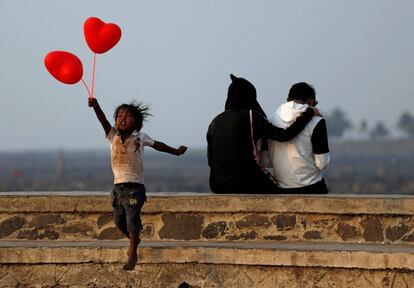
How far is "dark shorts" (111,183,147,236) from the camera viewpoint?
9.88 meters

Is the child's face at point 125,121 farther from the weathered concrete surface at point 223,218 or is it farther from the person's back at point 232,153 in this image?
the person's back at point 232,153

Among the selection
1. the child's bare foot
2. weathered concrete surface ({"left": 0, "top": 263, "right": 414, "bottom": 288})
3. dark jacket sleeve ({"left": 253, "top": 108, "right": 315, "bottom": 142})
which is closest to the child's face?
the child's bare foot

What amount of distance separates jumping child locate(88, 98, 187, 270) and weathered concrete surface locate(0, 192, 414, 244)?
2.60 feet

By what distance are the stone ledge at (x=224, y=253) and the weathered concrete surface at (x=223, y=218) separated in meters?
0.14

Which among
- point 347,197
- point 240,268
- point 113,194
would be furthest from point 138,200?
point 347,197

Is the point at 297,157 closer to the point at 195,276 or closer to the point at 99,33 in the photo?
the point at 195,276

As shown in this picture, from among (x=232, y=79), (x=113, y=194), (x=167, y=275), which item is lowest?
(x=167, y=275)

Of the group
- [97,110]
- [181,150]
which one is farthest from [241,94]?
[97,110]

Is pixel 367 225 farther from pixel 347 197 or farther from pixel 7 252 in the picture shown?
pixel 7 252

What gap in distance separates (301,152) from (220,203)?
0.87 metres

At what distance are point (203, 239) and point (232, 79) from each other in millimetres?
1434

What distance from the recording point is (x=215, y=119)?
11203mm

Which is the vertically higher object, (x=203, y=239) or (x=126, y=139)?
(x=126, y=139)

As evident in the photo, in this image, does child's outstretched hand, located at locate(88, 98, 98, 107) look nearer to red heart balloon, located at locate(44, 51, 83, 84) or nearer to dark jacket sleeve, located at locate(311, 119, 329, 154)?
red heart balloon, located at locate(44, 51, 83, 84)
